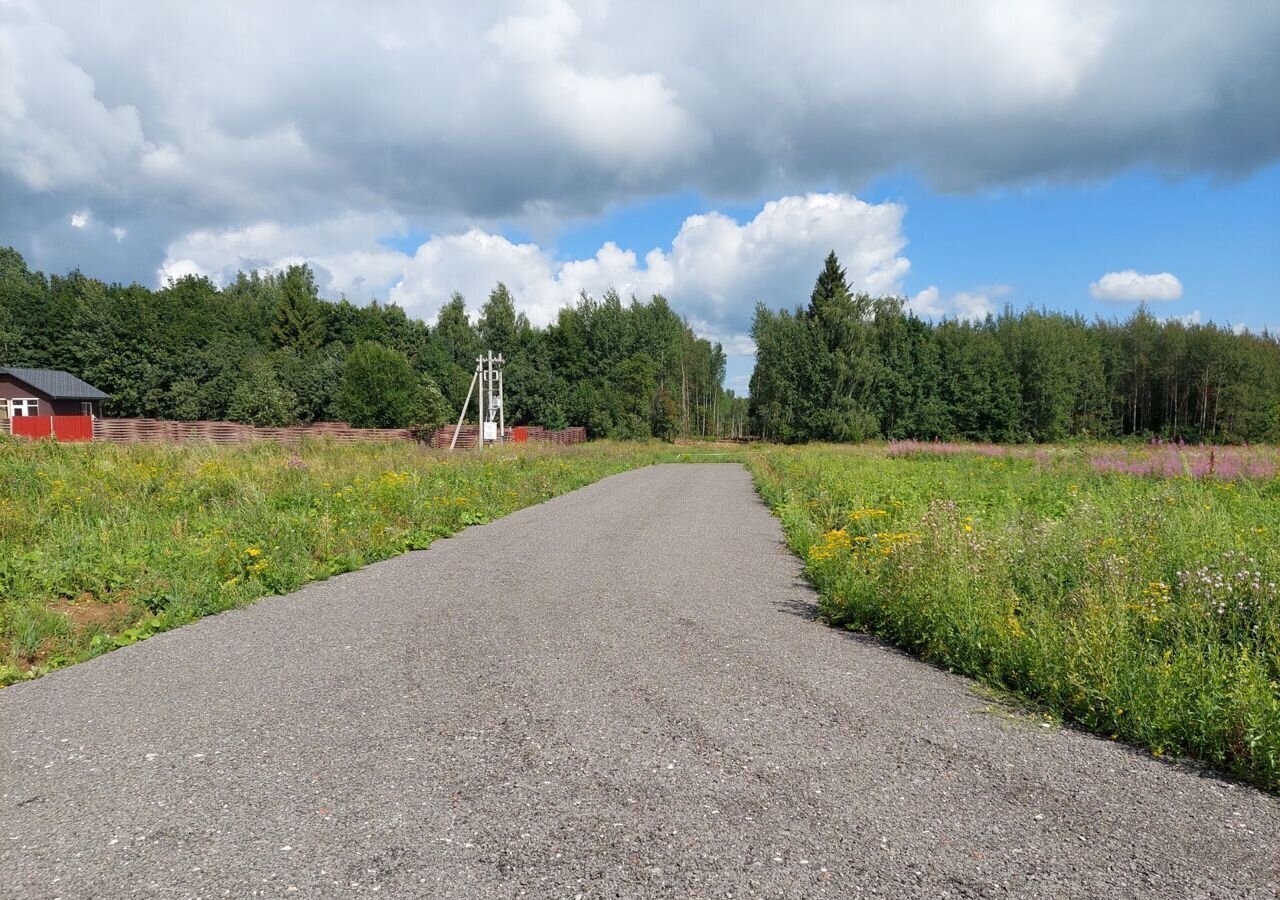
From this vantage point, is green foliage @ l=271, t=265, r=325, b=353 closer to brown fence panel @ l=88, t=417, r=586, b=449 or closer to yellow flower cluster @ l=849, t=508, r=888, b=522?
brown fence panel @ l=88, t=417, r=586, b=449

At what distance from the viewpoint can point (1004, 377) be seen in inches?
2596

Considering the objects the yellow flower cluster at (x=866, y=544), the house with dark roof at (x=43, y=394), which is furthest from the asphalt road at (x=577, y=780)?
the house with dark roof at (x=43, y=394)

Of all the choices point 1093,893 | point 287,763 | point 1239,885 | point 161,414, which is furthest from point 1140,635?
point 161,414

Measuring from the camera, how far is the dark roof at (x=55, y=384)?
48875 millimetres

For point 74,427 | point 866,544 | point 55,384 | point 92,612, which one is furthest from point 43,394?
point 866,544

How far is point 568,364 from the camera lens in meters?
80.0

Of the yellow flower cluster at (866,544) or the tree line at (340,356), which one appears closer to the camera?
the yellow flower cluster at (866,544)

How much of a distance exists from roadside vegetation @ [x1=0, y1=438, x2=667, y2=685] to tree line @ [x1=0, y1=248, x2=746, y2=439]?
35195 mm

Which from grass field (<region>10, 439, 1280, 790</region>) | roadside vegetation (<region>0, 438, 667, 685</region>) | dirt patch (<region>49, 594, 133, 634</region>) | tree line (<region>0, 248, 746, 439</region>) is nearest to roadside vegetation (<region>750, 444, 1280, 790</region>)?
grass field (<region>10, 439, 1280, 790</region>)

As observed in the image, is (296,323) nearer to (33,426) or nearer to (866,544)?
(33,426)

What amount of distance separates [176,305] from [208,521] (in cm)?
6821

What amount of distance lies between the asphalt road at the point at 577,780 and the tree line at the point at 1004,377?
53.6 meters

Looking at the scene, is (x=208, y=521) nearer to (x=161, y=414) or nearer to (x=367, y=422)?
(x=367, y=422)

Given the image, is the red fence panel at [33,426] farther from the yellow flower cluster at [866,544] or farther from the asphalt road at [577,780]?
the yellow flower cluster at [866,544]
